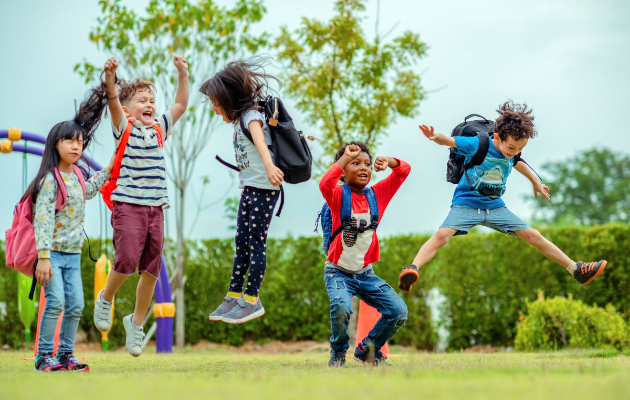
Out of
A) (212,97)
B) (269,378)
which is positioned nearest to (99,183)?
(212,97)

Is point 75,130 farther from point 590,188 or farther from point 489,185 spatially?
point 590,188

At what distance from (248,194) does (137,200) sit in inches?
33.5

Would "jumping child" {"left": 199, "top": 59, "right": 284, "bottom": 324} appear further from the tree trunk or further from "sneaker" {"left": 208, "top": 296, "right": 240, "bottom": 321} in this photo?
the tree trunk

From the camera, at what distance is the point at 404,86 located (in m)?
8.99

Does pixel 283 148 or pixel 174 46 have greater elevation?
pixel 174 46

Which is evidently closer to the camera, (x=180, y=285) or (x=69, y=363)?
(x=69, y=363)

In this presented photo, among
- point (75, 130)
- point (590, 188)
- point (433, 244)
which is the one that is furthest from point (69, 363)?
point (590, 188)

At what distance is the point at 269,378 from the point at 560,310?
5630mm

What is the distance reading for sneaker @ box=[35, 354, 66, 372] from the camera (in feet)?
14.2

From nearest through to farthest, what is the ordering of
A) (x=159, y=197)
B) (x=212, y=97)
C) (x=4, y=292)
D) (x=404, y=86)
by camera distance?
(x=159, y=197), (x=212, y=97), (x=404, y=86), (x=4, y=292)

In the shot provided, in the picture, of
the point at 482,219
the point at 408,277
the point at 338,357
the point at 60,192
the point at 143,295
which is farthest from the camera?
the point at 482,219

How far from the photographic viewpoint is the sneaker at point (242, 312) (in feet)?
15.0

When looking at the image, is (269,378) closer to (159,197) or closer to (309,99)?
(159,197)

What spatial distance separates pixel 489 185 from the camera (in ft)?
17.3
